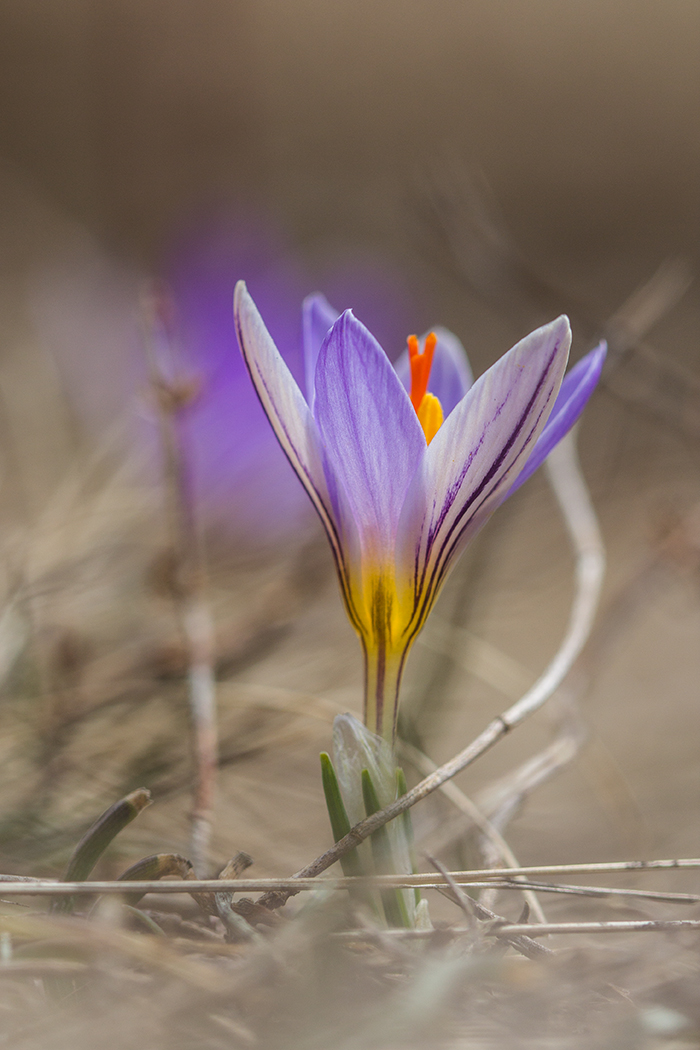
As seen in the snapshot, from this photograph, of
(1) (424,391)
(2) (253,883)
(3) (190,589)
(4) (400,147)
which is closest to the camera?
(2) (253,883)

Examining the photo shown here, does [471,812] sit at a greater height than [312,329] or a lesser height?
lesser

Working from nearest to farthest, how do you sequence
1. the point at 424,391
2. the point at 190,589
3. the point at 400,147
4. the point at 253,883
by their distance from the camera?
1. the point at 253,883
2. the point at 424,391
3. the point at 190,589
4. the point at 400,147

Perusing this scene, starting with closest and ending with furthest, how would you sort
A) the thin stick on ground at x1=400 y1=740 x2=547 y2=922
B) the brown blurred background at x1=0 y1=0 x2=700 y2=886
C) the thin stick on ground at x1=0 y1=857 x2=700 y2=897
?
1. the thin stick on ground at x1=0 y1=857 x2=700 y2=897
2. the thin stick on ground at x1=400 y1=740 x2=547 y2=922
3. the brown blurred background at x1=0 y1=0 x2=700 y2=886

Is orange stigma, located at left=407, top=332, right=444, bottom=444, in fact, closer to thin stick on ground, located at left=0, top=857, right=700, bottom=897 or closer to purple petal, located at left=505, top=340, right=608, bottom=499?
purple petal, located at left=505, top=340, right=608, bottom=499

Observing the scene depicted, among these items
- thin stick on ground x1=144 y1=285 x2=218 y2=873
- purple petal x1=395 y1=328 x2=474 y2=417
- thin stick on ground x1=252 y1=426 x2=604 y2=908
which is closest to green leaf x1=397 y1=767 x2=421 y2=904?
thin stick on ground x1=252 y1=426 x2=604 y2=908

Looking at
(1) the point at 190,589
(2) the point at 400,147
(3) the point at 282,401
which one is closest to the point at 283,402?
(3) the point at 282,401

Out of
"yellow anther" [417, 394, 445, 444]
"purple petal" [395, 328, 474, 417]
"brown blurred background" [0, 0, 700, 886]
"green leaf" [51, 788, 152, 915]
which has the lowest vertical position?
"green leaf" [51, 788, 152, 915]

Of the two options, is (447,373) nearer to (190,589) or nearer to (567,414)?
(567,414)

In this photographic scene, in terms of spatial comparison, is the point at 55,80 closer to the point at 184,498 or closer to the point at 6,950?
the point at 184,498
